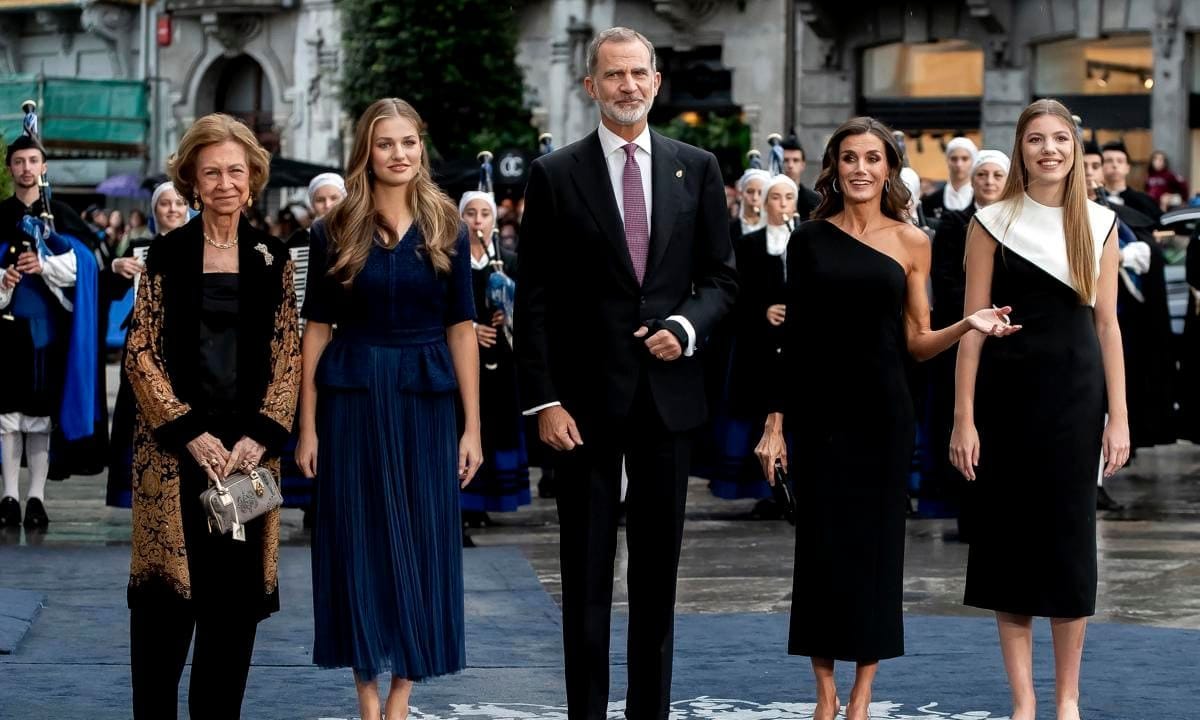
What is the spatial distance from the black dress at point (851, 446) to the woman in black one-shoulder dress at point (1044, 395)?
1.00ft

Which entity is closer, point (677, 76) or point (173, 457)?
point (173, 457)

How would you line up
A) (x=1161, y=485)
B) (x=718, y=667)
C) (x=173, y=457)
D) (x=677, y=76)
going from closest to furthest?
(x=173, y=457) < (x=718, y=667) < (x=1161, y=485) < (x=677, y=76)

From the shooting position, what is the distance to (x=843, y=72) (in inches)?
1188

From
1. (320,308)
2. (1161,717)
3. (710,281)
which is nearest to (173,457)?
(320,308)

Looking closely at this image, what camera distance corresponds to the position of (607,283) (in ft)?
22.0

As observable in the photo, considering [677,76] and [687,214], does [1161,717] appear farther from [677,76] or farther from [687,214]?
[677,76]

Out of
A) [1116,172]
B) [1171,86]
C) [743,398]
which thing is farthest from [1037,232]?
[1171,86]

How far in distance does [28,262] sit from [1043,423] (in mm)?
6518

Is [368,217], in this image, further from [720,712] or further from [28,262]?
[28,262]

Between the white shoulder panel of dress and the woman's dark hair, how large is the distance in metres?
0.29

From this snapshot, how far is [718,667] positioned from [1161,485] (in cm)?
736

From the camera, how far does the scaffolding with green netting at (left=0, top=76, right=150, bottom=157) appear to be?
38406 mm

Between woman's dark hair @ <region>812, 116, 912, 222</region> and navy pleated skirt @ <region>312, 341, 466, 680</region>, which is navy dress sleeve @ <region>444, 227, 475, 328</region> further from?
woman's dark hair @ <region>812, 116, 912, 222</region>

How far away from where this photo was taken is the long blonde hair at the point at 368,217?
6809 millimetres
